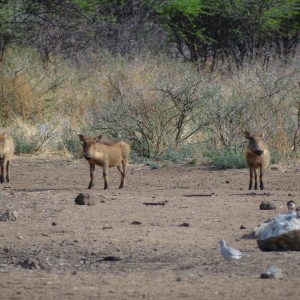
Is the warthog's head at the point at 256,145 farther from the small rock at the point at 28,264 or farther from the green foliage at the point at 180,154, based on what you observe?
the small rock at the point at 28,264

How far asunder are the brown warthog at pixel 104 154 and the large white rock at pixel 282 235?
530 cm

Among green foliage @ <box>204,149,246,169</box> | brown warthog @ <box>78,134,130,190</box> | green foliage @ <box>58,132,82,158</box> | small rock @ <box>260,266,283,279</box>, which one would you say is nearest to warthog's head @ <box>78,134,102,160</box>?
brown warthog @ <box>78,134,130,190</box>

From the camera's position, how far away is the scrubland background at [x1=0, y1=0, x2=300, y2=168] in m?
17.3

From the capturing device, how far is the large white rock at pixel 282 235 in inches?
331

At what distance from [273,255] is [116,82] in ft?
40.1

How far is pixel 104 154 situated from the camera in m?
13.9

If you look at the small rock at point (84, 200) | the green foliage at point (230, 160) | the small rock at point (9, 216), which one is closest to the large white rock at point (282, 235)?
the small rock at point (9, 216)

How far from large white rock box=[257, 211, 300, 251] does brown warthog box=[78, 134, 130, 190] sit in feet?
17.4

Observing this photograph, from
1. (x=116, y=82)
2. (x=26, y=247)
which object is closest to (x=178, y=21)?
(x=116, y=82)

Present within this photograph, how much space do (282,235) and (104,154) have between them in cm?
578

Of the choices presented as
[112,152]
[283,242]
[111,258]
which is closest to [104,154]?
[112,152]

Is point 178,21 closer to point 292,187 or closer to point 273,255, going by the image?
point 292,187

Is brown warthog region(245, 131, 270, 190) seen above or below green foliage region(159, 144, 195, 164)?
above

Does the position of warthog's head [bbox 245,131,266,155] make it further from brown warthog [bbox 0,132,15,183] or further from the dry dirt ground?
brown warthog [bbox 0,132,15,183]
